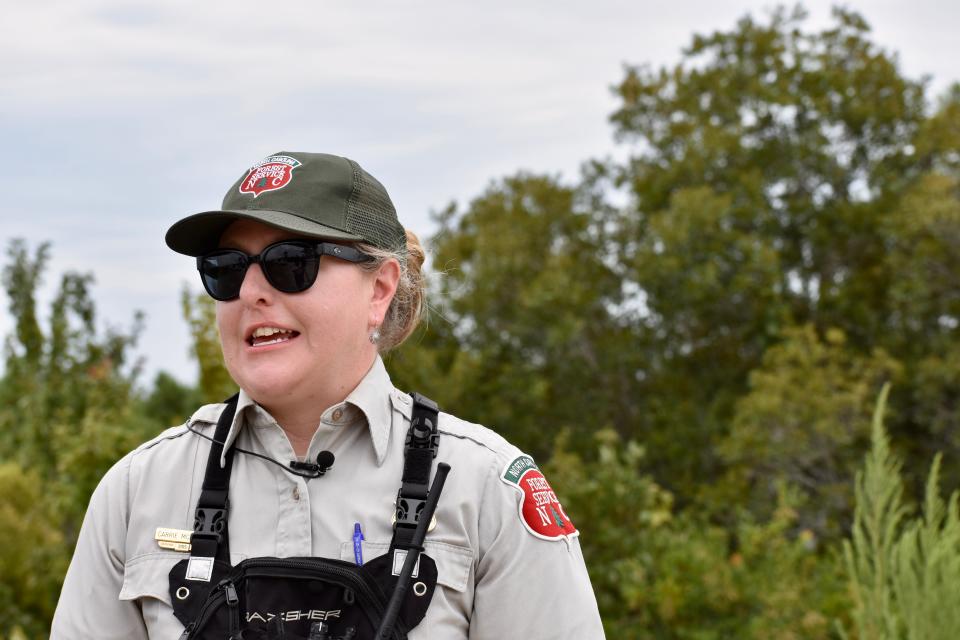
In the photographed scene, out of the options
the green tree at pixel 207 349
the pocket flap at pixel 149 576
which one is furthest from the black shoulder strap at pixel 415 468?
the green tree at pixel 207 349

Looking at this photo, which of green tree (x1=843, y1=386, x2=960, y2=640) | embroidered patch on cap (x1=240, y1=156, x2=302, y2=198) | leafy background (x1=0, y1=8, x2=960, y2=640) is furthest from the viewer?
leafy background (x1=0, y1=8, x2=960, y2=640)

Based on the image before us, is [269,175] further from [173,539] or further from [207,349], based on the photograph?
[207,349]

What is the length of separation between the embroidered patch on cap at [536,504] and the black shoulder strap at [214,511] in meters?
0.50

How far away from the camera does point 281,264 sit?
198 cm

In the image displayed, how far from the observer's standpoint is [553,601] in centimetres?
197

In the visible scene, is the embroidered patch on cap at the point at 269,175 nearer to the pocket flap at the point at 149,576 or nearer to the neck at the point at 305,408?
the neck at the point at 305,408

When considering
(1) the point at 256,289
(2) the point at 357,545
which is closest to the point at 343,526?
(2) the point at 357,545

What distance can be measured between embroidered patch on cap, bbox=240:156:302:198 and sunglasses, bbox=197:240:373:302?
4.6 inches

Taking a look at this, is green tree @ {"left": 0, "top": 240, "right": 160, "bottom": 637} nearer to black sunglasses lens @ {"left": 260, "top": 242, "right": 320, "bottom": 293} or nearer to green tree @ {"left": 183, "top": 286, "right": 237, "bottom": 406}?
green tree @ {"left": 183, "top": 286, "right": 237, "bottom": 406}

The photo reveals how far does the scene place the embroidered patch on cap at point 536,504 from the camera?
6.60 ft

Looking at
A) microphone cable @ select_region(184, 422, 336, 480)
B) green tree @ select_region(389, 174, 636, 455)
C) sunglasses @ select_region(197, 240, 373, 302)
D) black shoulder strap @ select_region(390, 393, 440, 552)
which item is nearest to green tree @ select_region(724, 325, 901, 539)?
green tree @ select_region(389, 174, 636, 455)

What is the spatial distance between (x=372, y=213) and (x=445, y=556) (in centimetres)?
64

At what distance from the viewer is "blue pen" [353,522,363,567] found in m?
1.96

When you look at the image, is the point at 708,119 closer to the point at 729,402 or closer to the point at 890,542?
the point at 729,402
